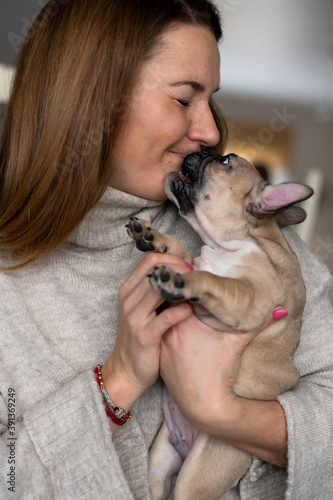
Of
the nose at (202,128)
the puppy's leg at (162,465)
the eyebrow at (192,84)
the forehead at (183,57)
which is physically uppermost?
the forehead at (183,57)

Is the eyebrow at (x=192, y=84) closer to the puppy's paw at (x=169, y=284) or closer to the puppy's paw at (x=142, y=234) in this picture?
the puppy's paw at (x=142, y=234)

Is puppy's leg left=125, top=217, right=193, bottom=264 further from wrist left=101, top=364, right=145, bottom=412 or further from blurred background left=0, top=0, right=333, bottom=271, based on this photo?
blurred background left=0, top=0, right=333, bottom=271

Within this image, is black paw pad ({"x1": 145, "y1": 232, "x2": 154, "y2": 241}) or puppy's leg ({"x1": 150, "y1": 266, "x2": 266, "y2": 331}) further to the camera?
black paw pad ({"x1": 145, "y1": 232, "x2": 154, "y2": 241})

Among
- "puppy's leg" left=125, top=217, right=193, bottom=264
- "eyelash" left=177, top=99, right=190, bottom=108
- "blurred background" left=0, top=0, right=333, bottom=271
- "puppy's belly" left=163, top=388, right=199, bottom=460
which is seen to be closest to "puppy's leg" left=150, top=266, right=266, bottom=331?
"puppy's leg" left=125, top=217, right=193, bottom=264

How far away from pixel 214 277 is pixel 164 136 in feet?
1.63

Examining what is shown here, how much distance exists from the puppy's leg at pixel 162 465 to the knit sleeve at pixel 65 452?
0.27 m

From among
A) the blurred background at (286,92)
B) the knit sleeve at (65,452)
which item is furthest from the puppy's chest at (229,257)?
the blurred background at (286,92)

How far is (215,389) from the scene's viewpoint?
4.42 ft

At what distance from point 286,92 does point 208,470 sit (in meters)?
4.32

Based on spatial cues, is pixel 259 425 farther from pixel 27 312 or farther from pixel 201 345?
pixel 27 312

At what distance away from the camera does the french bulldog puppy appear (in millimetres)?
1411

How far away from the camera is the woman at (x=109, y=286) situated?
1327mm

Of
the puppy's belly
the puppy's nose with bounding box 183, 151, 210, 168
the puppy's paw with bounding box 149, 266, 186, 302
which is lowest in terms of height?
the puppy's belly

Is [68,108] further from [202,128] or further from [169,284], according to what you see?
[169,284]
